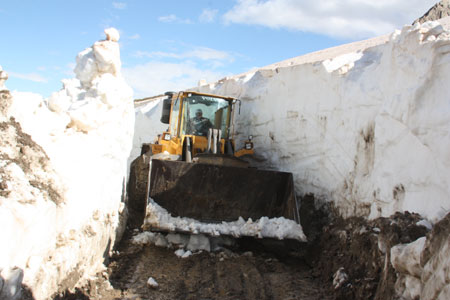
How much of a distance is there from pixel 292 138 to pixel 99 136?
4.76 meters

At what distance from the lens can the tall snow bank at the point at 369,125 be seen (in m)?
5.29

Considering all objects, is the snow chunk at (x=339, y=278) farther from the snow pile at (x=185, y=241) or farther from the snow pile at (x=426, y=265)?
the snow pile at (x=185, y=241)

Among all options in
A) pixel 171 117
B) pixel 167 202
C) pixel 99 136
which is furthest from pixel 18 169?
pixel 171 117

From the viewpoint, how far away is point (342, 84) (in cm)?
809

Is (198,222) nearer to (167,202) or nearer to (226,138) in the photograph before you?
(167,202)

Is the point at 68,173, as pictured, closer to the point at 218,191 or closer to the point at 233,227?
the point at 233,227

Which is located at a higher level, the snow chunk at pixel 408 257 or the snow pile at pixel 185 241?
the snow chunk at pixel 408 257

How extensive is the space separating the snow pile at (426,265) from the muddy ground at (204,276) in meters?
1.48

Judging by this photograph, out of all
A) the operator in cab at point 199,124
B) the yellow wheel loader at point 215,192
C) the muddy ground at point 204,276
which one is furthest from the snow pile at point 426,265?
the operator in cab at point 199,124

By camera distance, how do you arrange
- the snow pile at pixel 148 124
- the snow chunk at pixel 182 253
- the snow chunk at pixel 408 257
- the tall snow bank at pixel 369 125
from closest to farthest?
the snow chunk at pixel 408 257 < the tall snow bank at pixel 369 125 < the snow chunk at pixel 182 253 < the snow pile at pixel 148 124

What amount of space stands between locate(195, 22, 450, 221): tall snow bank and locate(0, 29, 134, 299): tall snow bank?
11.1ft

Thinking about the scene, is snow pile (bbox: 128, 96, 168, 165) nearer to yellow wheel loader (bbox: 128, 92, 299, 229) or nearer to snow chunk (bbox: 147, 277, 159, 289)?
yellow wheel loader (bbox: 128, 92, 299, 229)

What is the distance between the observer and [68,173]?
4.91 metres

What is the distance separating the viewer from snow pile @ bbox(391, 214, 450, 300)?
3564 millimetres
